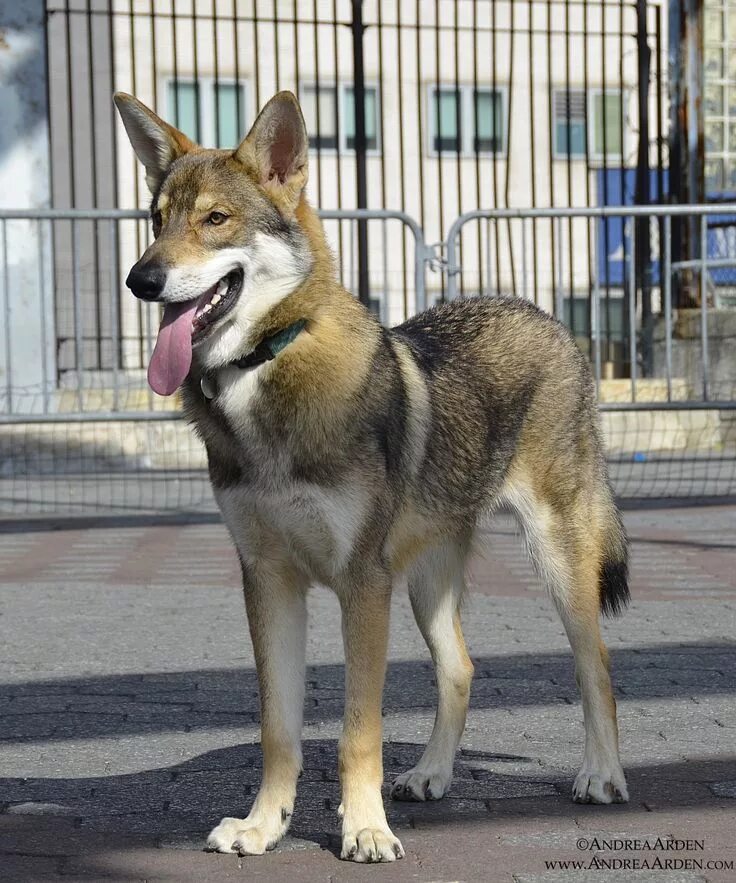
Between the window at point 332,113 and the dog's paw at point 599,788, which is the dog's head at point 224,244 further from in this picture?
the window at point 332,113

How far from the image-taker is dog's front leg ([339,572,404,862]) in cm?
352

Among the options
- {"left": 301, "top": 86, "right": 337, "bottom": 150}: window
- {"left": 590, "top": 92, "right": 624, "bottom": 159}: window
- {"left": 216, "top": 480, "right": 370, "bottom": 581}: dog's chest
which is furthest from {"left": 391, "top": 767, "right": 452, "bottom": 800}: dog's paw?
{"left": 590, "top": 92, "right": 624, "bottom": 159}: window

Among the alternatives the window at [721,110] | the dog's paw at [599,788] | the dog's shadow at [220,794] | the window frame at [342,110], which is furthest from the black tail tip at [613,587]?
the window frame at [342,110]

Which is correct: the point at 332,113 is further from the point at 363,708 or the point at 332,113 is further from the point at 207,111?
the point at 363,708

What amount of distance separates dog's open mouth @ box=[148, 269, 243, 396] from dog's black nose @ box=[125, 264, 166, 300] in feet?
0.45

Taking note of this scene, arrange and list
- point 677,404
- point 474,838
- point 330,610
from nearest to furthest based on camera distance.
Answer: point 474,838 → point 330,610 → point 677,404

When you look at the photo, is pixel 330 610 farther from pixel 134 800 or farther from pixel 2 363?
pixel 2 363

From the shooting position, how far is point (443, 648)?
174 inches

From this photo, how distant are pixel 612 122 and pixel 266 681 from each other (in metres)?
21.4

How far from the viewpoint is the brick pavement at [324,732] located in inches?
136

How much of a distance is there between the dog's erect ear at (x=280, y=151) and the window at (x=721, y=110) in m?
13.3

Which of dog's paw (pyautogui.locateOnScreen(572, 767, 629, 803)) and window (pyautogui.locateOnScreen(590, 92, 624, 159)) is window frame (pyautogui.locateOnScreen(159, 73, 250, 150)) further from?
dog's paw (pyautogui.locateOnScreen(572, 767, 629, 803))

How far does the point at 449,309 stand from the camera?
15.8ft

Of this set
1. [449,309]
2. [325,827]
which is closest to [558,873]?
[325,827]
